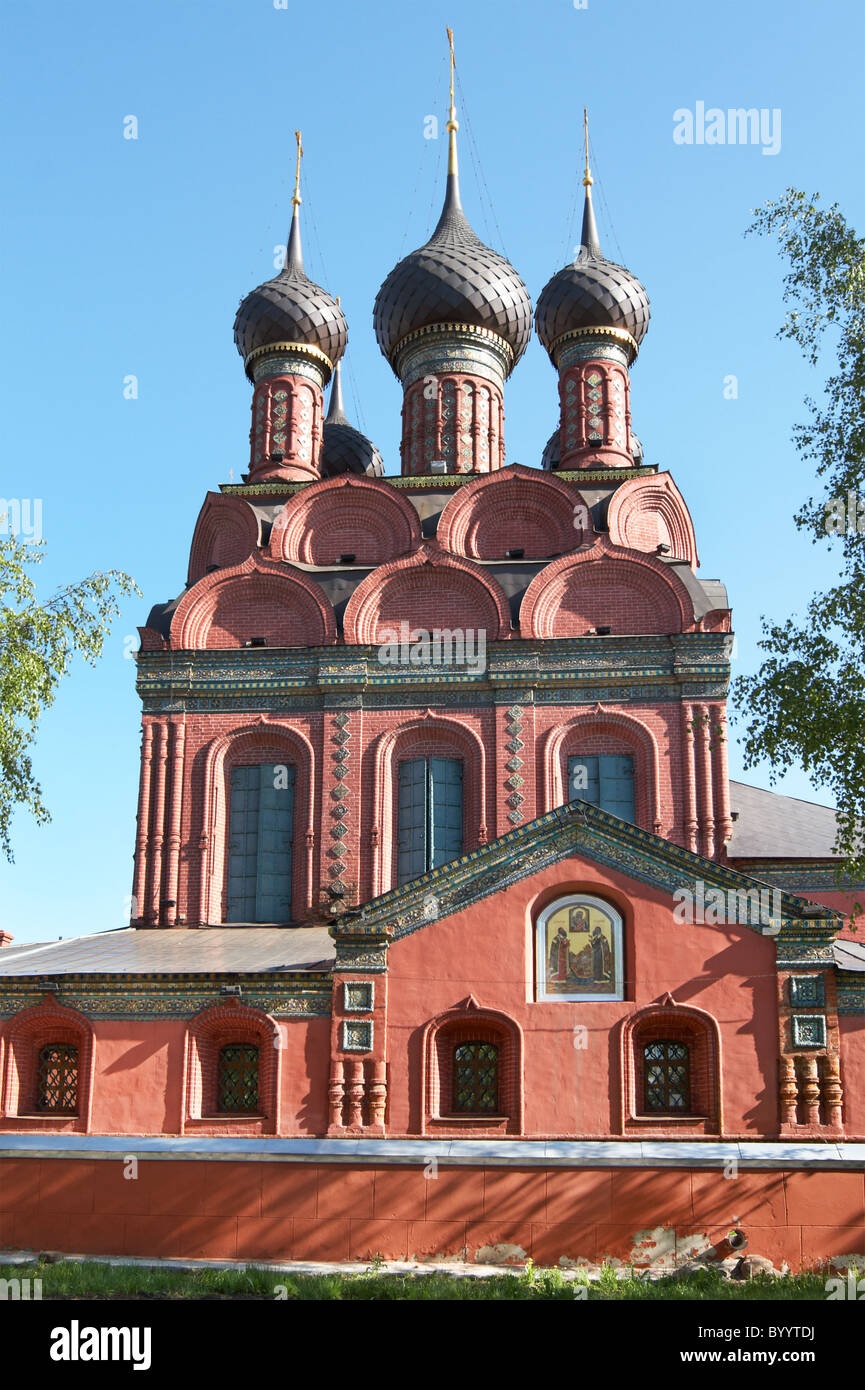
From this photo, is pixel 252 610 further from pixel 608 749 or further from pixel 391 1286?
pixel 391 1286

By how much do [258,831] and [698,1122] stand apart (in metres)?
5.85

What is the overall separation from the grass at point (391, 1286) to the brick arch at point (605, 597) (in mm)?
7598

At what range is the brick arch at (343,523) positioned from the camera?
17234 mm

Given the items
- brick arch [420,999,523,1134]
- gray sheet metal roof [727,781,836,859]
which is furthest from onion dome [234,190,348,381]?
brick arch [420,999,523,1134]

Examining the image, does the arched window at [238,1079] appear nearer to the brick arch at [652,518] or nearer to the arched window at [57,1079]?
the arched window at [57,1079]

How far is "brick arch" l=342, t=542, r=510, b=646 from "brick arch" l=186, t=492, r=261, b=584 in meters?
1.72

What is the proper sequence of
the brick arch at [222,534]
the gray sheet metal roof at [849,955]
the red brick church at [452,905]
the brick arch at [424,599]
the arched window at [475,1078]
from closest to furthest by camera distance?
1. the red brick church at [452,905]
2. the gray sheet metal roof at [849,955]
3. the arched window at [475,1078]
4. the brick arch at [424,599]
5. the brick arch at [222,534]

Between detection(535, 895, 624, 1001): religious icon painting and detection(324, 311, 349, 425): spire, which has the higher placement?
detection(324, 311, 349, 425): spire

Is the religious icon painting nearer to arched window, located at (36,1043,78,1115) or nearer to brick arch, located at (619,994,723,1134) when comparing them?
brick arch, located at (619,994,723,1134)

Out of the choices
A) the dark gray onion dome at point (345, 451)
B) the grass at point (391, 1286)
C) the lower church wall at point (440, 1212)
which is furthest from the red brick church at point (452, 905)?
the dark gray onion dome at point (345, 451)

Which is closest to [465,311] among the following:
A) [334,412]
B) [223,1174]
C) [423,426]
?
[423,426]

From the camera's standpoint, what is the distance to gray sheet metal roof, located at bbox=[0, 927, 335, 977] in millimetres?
13109
